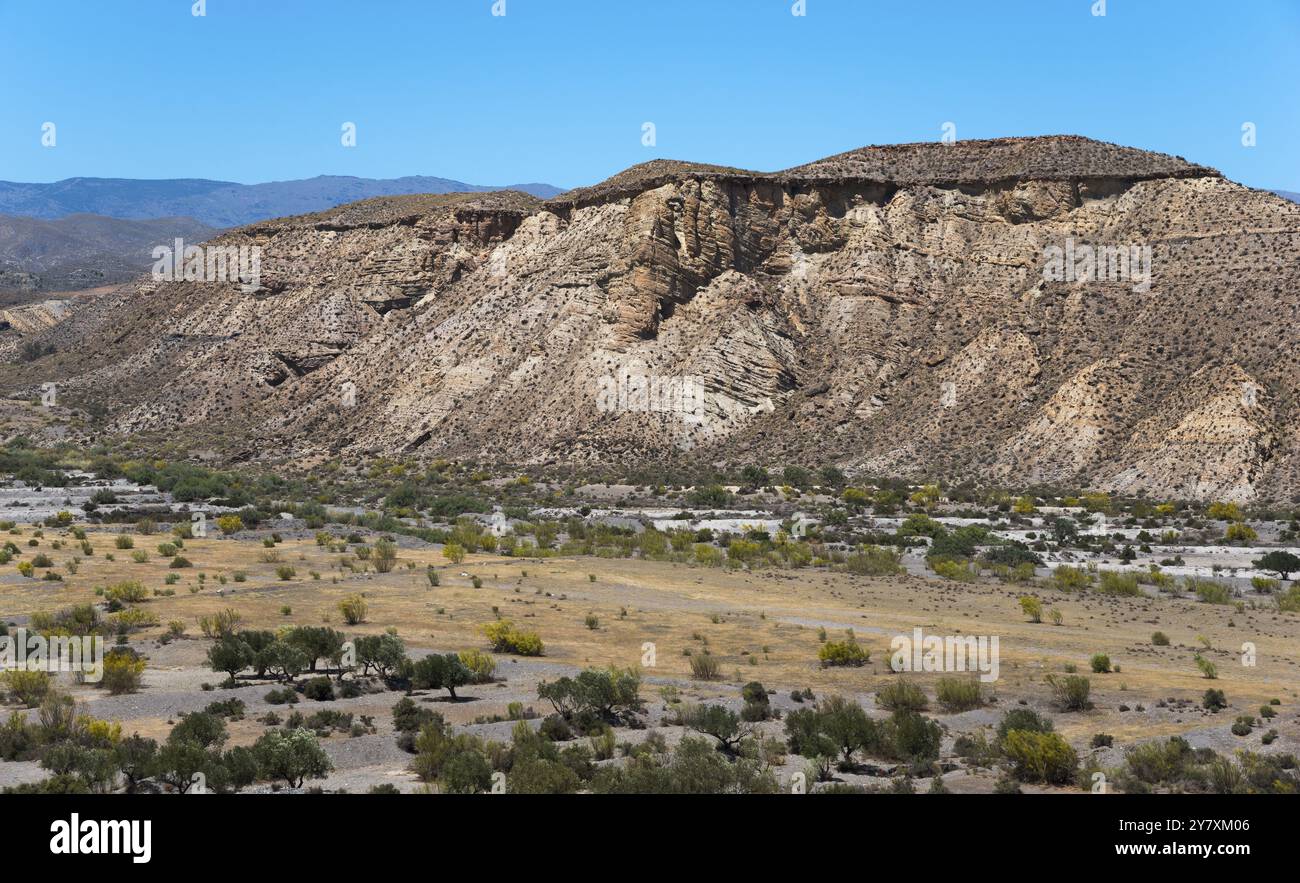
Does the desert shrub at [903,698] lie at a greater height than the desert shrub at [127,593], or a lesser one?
lesser

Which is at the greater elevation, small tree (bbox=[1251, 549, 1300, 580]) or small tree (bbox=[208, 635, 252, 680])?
small tree (bbox=[208, 635, 252, 680])

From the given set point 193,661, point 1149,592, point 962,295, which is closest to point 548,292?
point 962,295

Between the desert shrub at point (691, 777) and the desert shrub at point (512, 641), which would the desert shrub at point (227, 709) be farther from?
the desert shrub at point (512, 641)

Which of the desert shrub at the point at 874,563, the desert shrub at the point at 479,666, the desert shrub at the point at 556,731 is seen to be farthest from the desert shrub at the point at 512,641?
the desert shrub at the point at 874,563

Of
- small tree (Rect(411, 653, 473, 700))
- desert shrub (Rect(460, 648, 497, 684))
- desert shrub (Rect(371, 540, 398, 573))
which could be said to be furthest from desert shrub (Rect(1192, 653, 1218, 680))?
desert shrub (Rect(371, 540, 398, 573))

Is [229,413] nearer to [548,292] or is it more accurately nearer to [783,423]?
[548,292]

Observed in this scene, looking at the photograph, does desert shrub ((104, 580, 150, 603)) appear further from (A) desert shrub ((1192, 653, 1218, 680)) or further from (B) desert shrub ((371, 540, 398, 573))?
→ (A) desert shrub ((1192, 653, 1218, 680))

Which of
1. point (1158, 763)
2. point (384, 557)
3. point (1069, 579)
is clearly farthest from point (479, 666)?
point (1069, 579)

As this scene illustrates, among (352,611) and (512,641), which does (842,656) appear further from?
(352,611)
